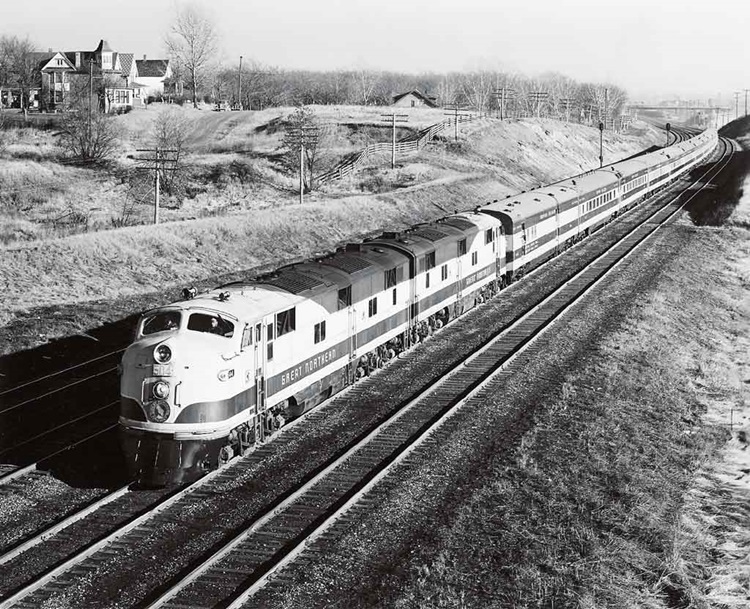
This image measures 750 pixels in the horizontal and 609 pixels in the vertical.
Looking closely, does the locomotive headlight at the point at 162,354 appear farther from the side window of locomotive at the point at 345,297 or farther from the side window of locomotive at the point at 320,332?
the side window of locomotive at the point at 345,297

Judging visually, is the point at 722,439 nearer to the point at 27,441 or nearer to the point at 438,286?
the point at 438,286

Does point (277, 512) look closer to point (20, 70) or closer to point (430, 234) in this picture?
point (430, 234)

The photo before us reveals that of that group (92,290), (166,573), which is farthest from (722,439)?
(92,290)

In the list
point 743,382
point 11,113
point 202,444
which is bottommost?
point 743,382

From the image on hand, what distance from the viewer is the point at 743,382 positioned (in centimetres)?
3172

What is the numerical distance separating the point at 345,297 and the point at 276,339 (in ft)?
14.6

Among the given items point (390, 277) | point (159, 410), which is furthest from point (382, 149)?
point (159, 410)

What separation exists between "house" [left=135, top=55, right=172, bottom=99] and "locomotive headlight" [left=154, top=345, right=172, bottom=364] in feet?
454

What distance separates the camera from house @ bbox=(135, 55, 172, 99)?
151 meters

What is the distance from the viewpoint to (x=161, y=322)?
19.7 metres

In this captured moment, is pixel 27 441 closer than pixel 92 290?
Yes

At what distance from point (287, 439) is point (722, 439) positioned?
40.0 feet

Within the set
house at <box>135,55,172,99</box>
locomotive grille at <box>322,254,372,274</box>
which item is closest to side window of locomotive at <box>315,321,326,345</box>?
locomotive grille at <box>322,254,372,274</box>

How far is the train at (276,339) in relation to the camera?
1877cm
